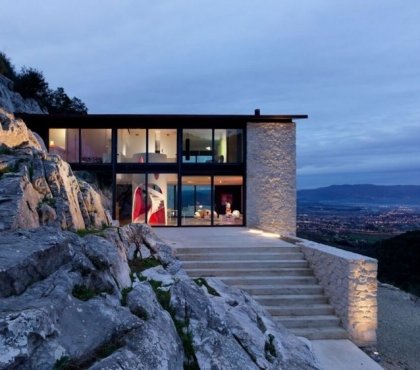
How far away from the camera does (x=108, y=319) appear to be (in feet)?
12.8

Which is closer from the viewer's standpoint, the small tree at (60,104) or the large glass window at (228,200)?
the large glass window at (228,200)

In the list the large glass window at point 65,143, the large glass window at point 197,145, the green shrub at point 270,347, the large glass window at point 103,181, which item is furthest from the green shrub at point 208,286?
the large glass window at point 65,143

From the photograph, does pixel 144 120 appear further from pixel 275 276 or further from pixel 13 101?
pixel 275 276

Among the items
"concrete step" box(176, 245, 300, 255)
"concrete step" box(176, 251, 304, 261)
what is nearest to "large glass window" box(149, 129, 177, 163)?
"concrete step" box(176, 245, 300, 255)

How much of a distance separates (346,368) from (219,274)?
3.87 m

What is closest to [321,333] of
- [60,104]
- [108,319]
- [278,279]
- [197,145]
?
[278,279]

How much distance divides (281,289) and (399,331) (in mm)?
3122

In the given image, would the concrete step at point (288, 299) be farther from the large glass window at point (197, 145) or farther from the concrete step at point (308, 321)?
the large glass window at point (197, 145)

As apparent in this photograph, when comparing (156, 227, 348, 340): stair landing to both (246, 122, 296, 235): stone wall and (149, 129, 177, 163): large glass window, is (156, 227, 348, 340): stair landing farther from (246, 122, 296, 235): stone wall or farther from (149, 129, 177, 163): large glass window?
(149, 129, 177, 163): large glass window

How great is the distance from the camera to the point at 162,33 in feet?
279

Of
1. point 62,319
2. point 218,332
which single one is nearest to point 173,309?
point 218,332

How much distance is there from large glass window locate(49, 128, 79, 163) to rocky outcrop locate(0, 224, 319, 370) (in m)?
14.4

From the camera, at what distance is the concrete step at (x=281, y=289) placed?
29.7 feet

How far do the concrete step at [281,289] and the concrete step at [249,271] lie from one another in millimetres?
529
